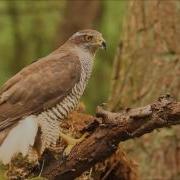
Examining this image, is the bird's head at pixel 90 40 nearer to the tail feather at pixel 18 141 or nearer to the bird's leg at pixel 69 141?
the bird's leg at pixel 69 141

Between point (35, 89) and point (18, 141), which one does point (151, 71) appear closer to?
point (35, 89)

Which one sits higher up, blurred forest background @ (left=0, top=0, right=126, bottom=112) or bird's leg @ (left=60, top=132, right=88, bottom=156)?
bird's leg @ (left=60, top=132, right=88, bottom=156)

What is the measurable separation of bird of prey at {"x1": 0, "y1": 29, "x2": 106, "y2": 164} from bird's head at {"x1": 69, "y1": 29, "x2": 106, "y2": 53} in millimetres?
260

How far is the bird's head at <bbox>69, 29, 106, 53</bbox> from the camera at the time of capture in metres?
6.41

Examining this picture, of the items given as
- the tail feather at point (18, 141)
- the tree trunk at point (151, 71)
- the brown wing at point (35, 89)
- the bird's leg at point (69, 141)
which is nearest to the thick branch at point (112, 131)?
the bird's leg at point (69, 141)

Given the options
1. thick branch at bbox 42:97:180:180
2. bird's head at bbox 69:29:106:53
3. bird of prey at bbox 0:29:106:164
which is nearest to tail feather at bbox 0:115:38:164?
bird of prey at bbox 0:29:106:164

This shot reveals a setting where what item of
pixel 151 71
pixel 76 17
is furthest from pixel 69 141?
pixel 76 17

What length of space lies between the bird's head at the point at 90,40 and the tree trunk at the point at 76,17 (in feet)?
18.4

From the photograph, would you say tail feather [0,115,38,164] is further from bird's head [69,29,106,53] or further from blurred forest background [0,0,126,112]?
blurred forest background [0,0,126,112]

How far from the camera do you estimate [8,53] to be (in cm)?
1457

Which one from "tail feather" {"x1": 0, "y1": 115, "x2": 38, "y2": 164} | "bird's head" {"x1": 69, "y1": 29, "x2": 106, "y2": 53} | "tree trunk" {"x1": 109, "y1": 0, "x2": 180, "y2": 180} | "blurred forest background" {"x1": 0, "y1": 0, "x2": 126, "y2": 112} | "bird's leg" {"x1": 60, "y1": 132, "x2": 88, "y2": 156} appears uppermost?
"bird's head" {"x1": 69, "y1": 29, "x2": 106, "y2": 53}

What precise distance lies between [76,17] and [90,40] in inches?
239

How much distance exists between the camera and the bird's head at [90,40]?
6414 mm

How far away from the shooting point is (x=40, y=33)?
14492 millimetres
